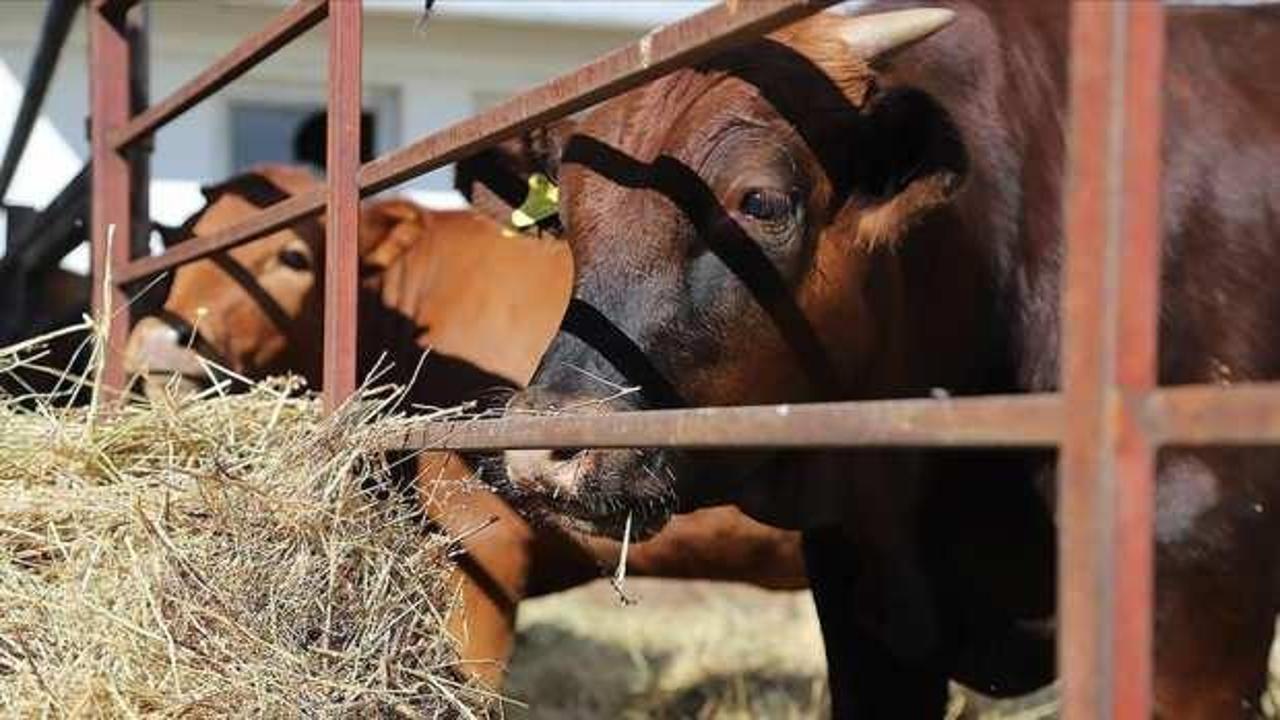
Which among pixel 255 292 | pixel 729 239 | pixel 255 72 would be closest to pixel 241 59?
pixel 729 239

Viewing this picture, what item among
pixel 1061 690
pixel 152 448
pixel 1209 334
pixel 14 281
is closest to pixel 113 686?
pixel 152 448

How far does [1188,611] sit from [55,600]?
59.3 inches

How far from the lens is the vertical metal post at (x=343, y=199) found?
103 inches

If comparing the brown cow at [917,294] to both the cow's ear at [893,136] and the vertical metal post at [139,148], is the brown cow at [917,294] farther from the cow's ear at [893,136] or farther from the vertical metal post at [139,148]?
the vertical metal post at [139,148]

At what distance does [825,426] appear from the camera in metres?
1.46

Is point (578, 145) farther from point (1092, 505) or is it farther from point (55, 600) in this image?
point (1092, 505)

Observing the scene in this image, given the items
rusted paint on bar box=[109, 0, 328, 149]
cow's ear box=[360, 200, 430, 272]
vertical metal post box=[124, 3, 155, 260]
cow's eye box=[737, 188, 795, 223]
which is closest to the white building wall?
cow's ear box=[360, 200, 430, 272]

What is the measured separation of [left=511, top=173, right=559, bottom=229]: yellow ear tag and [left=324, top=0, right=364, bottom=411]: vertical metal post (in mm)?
329

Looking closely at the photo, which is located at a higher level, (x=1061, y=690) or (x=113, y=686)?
(x=1061, y=690)

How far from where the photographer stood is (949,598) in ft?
9.40

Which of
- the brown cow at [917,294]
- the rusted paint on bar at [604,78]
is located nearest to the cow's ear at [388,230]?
the brown cow at [917,294]

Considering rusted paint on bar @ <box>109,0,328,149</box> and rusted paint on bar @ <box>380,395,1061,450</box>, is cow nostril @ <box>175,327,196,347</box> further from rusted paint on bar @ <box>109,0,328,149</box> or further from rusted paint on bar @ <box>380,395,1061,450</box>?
rusted paint on bar @ <box>380,395,1061,450</box>

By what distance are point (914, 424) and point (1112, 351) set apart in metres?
0.20

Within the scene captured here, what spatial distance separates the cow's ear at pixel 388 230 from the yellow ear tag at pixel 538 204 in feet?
6.64
